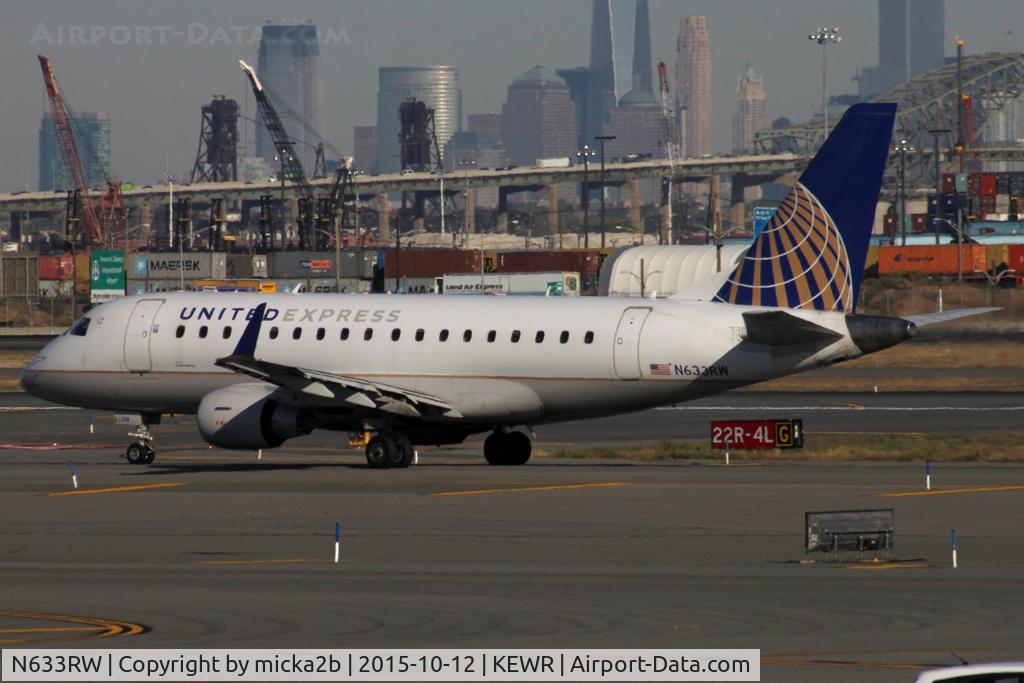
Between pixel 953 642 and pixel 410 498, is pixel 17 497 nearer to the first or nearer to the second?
pixel 410 498

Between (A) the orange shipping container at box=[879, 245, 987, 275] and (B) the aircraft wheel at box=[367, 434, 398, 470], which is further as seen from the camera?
(A) the orange shipping container at box=[879, 245, 987, 275]

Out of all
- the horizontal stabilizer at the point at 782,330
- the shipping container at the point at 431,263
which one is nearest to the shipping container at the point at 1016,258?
the shipping container at the point at 431,263

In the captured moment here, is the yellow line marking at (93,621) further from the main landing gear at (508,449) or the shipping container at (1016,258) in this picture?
the shipping container at (1016,258)

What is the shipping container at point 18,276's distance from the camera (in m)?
170

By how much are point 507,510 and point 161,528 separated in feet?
21.8

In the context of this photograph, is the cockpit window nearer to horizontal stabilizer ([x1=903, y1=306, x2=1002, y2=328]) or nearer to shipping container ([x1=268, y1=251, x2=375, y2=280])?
horizontal stabilizer ([x1=903, y1=306, x2=1002, y2=328])

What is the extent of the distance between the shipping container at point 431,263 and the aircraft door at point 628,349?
126610 mm

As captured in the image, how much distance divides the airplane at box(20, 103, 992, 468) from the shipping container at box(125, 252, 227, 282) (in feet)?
389

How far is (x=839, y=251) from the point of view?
40125 mm

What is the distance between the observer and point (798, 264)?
40.2 meters

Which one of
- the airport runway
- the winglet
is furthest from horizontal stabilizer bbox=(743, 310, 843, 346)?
the winglet

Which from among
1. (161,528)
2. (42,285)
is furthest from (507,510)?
(42,285)

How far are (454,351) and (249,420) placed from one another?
17.6 ft

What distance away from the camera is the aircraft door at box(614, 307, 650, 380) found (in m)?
40.5
